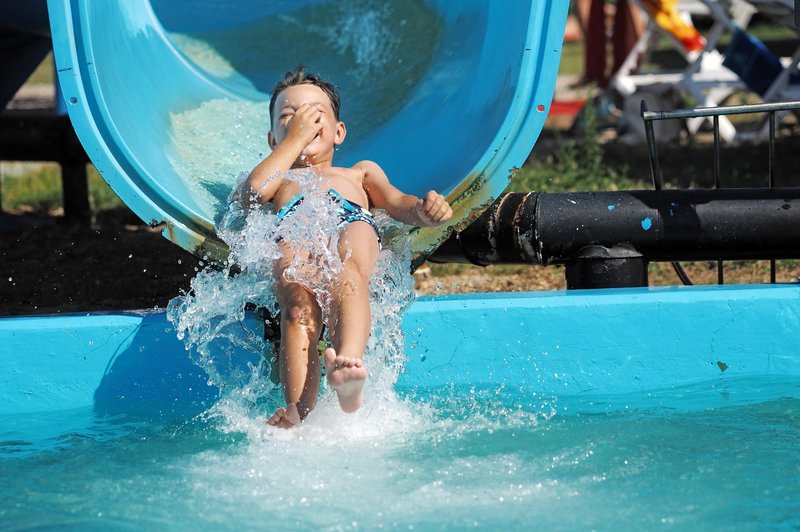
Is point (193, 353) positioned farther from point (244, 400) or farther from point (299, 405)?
point (299, 405)

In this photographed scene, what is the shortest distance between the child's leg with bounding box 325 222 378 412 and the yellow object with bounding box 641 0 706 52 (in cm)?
534

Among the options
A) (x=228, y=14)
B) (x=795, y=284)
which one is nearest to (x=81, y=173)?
(x=228, y=14)

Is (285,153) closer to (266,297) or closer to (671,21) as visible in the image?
(266,297)

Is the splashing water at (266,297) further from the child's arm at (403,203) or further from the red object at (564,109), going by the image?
the red object at (564,109)

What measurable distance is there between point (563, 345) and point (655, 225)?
53cm

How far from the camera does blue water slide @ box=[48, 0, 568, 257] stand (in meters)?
2.80

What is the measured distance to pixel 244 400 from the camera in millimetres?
2670

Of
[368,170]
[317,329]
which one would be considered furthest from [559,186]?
[317,329]

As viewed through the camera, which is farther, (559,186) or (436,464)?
(559,186)

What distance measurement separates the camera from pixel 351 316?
8.07 ft

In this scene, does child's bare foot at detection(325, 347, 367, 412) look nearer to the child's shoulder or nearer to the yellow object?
the child's shoulder

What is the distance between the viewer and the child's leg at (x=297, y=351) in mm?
2455

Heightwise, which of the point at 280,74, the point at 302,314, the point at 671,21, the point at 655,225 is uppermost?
the point at 671,21

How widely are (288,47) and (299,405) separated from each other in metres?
2.61
